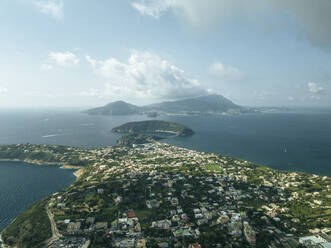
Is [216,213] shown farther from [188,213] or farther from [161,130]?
[161,130]

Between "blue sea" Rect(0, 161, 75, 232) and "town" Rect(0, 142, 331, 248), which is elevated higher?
"town" Rect(0, 142, 331, 248)

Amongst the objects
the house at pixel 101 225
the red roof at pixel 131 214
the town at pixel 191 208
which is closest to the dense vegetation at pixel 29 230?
the town at pixel 191 208

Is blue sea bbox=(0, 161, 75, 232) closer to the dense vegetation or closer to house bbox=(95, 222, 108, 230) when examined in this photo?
the dense vegetation

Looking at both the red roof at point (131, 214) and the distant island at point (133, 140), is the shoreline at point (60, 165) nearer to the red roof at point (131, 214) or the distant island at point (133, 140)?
the red roof at point (131, 214)

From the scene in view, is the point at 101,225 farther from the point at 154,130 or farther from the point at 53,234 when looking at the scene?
the point at 154,130

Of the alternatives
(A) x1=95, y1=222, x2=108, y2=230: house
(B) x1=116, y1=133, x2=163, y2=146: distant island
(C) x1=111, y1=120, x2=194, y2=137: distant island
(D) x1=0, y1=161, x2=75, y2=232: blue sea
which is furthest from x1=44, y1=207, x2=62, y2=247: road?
(C) x1=111, y1=120, x2=194, y2=137: distant island

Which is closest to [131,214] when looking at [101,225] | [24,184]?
[101,225]

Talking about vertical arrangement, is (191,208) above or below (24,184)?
above

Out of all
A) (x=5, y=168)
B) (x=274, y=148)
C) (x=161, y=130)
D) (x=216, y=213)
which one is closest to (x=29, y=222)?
(x=216, y=213)
